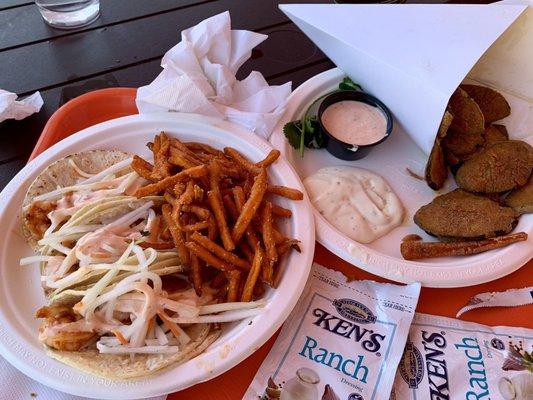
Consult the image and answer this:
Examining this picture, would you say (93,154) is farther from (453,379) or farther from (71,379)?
(453,379)

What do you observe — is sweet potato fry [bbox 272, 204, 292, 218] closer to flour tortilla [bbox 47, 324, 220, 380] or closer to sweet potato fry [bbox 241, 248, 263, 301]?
sweet potato fry [bbox 241, 248, 263, 301]

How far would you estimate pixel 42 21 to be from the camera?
231 cm

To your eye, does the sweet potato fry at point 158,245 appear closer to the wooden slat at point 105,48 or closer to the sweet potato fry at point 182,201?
the sweet potato fry at point 182,201

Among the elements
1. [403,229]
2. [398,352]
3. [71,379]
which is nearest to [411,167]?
[403,229]

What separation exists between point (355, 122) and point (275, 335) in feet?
2.93

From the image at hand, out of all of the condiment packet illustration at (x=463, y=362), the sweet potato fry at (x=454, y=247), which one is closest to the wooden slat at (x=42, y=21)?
the sweet potato fry at (x=454, y=247)

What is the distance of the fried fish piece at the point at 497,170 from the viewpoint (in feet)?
5.46

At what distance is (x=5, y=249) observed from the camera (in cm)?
145

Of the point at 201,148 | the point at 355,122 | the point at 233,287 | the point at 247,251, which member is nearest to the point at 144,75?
the point at 201,148

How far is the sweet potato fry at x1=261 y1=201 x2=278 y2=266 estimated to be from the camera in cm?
138

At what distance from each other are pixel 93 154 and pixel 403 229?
1.09 meters

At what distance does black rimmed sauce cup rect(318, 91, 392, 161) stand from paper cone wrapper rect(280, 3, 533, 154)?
3 centimetres

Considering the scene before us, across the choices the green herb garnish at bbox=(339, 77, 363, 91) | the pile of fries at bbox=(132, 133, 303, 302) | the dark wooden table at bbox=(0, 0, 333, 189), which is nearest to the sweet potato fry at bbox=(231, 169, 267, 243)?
the pile of fries at bbox=(132, 133, 303, 302)

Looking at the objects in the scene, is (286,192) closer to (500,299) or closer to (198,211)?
(198,211)
